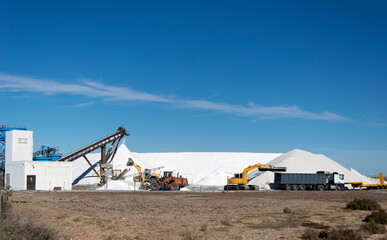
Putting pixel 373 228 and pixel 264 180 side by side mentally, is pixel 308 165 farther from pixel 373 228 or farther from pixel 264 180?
pixel 373 228

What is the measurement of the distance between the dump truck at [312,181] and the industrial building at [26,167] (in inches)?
983

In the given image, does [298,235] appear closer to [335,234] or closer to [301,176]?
[335,234]

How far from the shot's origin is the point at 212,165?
78.6 metres

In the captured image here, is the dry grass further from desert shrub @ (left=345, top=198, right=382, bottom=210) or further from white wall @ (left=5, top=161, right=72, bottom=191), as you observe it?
white wall @ (left=5, top=161, right=72, bottom=191)

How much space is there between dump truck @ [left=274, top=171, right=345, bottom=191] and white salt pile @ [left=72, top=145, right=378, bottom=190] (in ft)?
10.4

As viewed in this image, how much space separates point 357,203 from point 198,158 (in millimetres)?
59044

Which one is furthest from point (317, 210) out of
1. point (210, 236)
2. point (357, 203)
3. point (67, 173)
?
point (67, 173)

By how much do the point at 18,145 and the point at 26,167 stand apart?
3.44 m

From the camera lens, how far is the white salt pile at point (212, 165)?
186 ft

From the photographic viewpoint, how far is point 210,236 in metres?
14.6

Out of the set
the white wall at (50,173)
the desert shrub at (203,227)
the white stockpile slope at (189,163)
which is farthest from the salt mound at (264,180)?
the desert shrub at (203,227)

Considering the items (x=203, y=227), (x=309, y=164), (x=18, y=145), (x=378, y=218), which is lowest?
(x=203, y=227)

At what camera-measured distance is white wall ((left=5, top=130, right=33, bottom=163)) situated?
4847cm

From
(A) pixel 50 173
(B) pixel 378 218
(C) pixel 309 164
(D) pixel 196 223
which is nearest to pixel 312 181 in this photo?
(C) pixel 309 164
